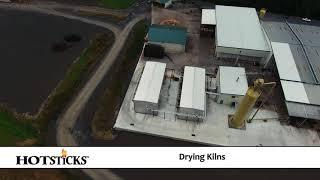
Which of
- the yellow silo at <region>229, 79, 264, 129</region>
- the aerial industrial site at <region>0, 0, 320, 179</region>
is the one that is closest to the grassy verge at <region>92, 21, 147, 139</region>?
the aerial industrial site at <region>0, 0, 320, 179</region>

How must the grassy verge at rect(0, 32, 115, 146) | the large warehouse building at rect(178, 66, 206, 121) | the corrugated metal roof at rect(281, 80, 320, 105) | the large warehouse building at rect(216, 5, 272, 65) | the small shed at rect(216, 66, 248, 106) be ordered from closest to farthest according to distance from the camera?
the grassy verge at rect(0, 32, 115, 146)
the large warehouse building at rect(178, 66, 206, 121)
the corrugated metal roof at rect(281, 80, 320, 105)
the small shed at rect(216, 66, 248, 106)
the large warehouse building at rect(216, 5, 272, 65)

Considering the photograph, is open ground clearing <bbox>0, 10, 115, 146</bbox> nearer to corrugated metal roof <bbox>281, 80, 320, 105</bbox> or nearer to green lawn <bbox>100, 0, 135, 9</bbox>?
green lawn <bbox>100, 0, 135, 9</bbox>

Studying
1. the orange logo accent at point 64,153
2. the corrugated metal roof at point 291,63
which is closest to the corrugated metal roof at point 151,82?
the orange logo accent at point 64,153

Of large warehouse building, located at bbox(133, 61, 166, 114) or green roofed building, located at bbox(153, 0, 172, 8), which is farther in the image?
→ green roofed building, located at bbox(153, 0, 172, 8)

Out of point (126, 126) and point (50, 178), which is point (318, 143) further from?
point (50, 178)

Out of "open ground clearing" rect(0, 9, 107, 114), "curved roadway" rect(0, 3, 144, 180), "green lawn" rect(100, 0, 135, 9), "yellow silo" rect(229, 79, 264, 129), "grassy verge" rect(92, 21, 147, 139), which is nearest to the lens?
"yellow silo" rect(229, 79, 264, 129)

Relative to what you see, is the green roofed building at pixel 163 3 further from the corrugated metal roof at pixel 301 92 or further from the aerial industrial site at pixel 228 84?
the corrugated metal roof at pixel 301 92
